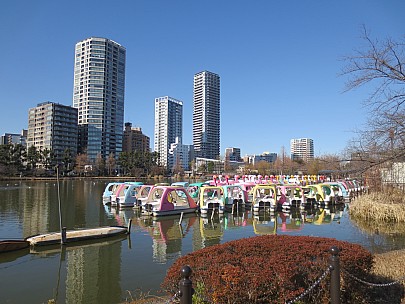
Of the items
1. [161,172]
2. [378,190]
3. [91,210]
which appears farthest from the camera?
[161,172]

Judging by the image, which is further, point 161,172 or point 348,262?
point 161,172

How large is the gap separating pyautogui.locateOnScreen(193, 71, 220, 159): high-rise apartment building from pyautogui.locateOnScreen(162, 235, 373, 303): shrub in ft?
530

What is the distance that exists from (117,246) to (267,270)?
1113cm

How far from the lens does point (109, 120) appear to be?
117875 millimetres

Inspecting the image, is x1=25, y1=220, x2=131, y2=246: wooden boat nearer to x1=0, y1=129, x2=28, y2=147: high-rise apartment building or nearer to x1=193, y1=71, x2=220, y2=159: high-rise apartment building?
x1=0, y1=129, x2=28, y2=147: high-rise apartment building

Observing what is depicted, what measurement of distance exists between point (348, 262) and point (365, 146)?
3866 millimetres

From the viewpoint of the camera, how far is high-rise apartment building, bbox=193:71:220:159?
16825 centimetres

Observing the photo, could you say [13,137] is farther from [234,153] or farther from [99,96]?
[234,153]

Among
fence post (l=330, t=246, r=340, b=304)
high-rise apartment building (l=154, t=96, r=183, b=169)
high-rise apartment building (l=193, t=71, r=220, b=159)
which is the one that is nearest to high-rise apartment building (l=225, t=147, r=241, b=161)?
high-rise apartment building (l=193, t=71, r=220, b=159)

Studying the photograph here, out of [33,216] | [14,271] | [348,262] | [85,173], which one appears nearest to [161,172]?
[85,173]

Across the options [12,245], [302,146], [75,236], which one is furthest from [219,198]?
[302,146]

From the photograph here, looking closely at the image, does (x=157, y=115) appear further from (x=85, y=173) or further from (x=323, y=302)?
(x=323, y=302)

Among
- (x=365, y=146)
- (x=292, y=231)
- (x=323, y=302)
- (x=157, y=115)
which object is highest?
(x=157, y=115)

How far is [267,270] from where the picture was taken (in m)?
4.43
